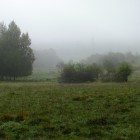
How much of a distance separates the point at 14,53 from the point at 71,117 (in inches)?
2107

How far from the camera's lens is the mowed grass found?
57.0ft

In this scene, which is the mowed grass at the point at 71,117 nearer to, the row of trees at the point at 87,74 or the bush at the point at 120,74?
the bush at the point at 120,74

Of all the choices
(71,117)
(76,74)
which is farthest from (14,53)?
(71,117)

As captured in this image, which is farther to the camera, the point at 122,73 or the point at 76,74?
the point at 76,74

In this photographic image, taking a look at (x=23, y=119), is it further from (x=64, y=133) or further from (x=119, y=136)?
(x=119, y=136)

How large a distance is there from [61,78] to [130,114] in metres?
47.6

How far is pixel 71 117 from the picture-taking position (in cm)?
2112

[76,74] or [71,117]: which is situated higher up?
[76,74]

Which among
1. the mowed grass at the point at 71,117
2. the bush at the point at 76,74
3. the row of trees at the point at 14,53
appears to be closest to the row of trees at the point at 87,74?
the bush at the point at 76,74

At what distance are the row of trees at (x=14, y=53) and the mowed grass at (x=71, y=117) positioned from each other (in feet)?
143

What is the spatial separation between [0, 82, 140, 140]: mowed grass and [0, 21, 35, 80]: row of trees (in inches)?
1717

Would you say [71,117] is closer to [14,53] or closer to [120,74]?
[120,74]

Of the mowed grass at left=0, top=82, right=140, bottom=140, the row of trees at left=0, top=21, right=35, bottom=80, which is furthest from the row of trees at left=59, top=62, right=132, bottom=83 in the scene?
the mowed grass at left=0, top=82, right=140, bottom=140

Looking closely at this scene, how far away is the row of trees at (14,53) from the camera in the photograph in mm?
73062
